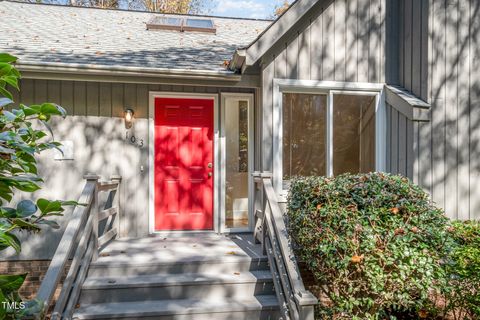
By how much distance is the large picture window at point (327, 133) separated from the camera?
5.41m

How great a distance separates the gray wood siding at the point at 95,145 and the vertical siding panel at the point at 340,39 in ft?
8.73

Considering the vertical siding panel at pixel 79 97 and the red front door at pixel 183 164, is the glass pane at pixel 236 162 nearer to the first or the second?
the red front door at pixel 183 164

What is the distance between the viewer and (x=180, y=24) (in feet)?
26.8

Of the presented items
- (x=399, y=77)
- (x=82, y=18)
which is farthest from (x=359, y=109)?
(x=82, y=18)

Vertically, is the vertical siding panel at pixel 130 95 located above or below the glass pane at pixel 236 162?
above

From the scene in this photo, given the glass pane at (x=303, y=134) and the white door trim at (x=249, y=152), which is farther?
the white door trim at (x=249, y=152)

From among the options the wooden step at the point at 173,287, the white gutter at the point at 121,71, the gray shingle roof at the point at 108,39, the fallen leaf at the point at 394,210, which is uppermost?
the gray shingle roof at the point at 108,39

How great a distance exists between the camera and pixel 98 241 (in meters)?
4.66

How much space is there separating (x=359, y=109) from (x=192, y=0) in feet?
48.0

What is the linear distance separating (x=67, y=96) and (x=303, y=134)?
357 centimetres

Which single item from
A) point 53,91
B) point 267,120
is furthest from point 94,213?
point 267,120

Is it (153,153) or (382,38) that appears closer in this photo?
(382,38)

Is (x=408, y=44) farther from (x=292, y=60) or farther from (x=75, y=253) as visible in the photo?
(x=75, y=253)

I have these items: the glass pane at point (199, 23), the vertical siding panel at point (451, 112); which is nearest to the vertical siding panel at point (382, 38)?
the vertical siding panel at point (451, 112)
